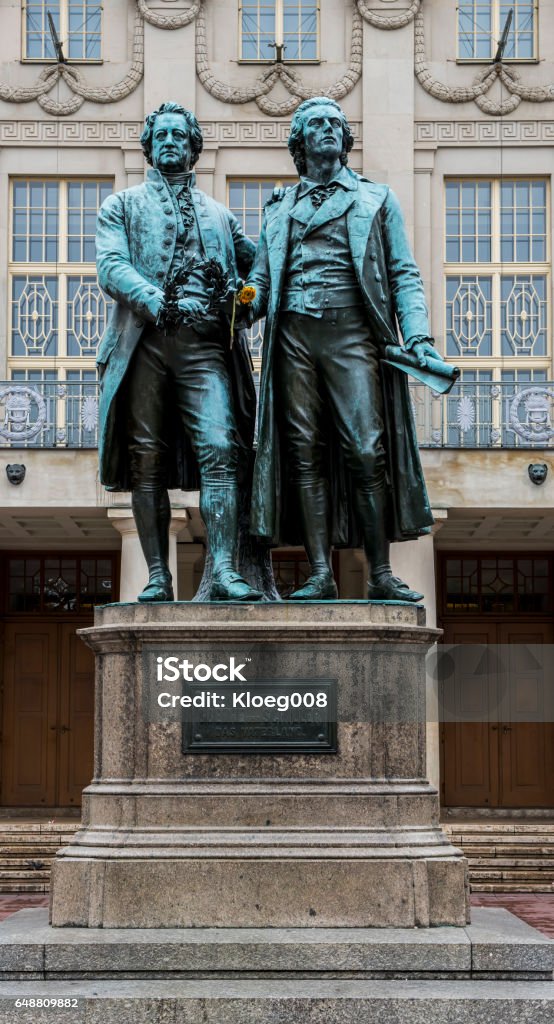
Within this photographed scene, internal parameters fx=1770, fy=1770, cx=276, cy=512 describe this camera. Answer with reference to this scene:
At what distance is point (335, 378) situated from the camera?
8031 mm

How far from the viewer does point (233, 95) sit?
86.9ft

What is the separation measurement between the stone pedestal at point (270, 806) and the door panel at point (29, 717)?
20.5 m

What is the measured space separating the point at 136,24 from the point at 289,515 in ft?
65.6

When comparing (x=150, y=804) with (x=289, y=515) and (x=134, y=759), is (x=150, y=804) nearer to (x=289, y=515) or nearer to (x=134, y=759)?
(x=134, y=759)

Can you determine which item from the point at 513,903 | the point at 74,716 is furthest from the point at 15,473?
the point at 513,903

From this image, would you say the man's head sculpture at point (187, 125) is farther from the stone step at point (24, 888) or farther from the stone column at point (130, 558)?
the stone column at point (130, 558)

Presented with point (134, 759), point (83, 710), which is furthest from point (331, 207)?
point (83, 710)

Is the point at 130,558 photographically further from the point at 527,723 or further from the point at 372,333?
the point at 372,333

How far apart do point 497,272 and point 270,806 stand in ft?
66.2

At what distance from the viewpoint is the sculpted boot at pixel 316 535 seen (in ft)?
26.3

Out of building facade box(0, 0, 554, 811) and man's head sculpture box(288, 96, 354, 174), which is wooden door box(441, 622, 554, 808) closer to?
building facade box(0, 0, 554, 811)

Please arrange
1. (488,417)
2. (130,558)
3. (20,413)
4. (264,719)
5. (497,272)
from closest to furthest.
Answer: (264,719), (130,558), (20,413), (488,417), (497,272)

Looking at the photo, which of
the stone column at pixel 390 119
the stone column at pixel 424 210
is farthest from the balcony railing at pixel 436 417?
the stone column at pixel 390 119

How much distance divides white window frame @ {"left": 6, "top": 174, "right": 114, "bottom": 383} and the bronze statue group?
1821cm
